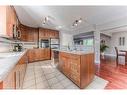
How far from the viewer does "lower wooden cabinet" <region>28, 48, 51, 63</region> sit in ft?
22.6

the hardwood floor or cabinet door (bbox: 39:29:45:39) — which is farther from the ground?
cabinet door (bbox: 39:29:45:39)

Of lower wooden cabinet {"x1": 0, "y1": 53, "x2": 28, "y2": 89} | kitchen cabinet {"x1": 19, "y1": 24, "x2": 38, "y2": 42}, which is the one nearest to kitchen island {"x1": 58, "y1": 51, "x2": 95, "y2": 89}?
lower wooden cabinet {"x1": 0, "y1": 53, "x2": 28, "y2": 89}

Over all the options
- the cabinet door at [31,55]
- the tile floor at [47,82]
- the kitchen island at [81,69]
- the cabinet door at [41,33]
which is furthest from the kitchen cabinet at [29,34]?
the kitchen island at [81,69]

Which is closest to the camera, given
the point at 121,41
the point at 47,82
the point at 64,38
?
the point at 47,82

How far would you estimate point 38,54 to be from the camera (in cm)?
727

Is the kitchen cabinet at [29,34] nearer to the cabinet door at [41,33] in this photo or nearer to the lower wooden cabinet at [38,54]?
the cabinet door at [41,33]

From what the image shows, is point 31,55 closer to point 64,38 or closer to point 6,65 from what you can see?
point 64,38

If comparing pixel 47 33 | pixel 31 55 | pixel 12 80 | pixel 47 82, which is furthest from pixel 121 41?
pixel 12 80

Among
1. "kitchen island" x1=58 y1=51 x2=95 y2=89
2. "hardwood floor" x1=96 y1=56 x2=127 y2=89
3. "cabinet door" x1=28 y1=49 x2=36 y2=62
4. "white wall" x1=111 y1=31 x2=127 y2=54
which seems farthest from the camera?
"white wall" x1=111 y1=31 x2=127 y2=54

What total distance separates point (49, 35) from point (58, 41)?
2.73 feet

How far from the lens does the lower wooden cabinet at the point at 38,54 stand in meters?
6.88

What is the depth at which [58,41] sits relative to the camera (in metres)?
8.52

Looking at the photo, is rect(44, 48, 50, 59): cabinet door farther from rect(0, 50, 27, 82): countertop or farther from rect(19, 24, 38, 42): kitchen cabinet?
rect(0, 50, 27, 82): countertop
